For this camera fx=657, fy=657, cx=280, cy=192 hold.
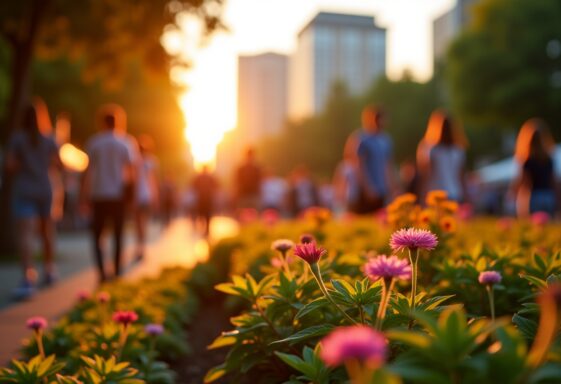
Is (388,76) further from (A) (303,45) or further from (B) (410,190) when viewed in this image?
(A) (303,45)

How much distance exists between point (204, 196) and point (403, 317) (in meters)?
13.6

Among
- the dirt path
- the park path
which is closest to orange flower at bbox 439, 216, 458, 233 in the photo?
the dirt path

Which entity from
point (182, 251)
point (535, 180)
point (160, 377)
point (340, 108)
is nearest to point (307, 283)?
point (160, 377)

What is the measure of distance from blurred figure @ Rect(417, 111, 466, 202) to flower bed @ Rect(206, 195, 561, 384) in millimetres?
3910

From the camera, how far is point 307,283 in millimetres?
2473

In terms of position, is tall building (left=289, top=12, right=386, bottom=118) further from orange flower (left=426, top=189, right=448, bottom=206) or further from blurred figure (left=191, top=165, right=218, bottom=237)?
orange flower (left=426, top=189, right=448, bottom=206)

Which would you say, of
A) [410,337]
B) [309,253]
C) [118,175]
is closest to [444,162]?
[118,175]

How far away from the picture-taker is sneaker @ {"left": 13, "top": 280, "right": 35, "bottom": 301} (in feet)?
22.6

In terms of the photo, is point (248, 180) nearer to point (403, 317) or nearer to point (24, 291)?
point (24, 291)

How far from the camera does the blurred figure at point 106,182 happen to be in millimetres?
7742

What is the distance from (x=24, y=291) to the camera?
273 inches

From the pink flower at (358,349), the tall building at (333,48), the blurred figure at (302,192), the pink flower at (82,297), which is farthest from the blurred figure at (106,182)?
the tall building at (333,48)

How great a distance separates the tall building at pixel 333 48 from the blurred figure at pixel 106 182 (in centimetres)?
16157

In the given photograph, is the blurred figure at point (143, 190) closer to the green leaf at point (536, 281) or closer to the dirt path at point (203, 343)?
the dirt path at point (203, 343)
